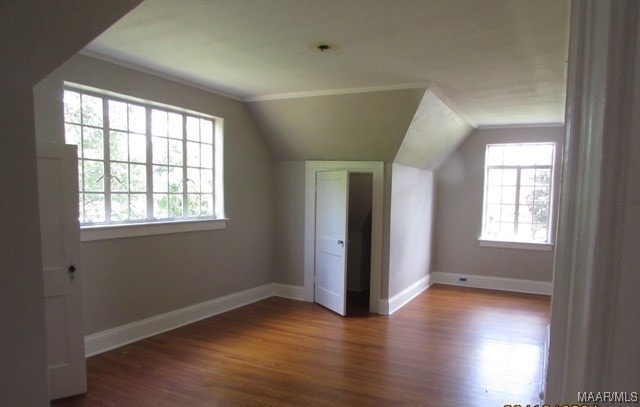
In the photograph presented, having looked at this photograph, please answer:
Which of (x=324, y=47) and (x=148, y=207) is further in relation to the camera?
(x=148, y=207)

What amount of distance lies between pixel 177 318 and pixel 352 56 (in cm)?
325

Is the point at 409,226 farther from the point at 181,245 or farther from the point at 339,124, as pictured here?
the point at 181,245

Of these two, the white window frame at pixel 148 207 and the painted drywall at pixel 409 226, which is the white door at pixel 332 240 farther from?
the white window frame at pixel 148 207

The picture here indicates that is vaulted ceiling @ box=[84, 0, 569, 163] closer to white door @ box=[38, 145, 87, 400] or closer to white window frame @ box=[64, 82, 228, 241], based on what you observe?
white window frame @ box=[64, 82, 228, 241]

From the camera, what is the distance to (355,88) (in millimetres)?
3980

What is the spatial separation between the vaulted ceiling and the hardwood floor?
2199 mm

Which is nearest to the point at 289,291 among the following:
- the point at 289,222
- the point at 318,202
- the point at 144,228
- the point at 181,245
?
the point at 289,222

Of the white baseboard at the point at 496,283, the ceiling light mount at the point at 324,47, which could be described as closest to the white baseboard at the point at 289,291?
the white baseboard at the point at 496,283

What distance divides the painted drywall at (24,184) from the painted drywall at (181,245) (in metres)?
1.85

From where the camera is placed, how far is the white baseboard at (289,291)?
5.45 meters

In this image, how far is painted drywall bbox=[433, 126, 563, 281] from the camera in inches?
239

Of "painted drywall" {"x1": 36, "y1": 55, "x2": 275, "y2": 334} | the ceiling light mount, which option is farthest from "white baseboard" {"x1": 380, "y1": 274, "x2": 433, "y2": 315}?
the ceiling light mount

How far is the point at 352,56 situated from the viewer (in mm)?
3018

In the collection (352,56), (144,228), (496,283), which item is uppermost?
(352,56)
